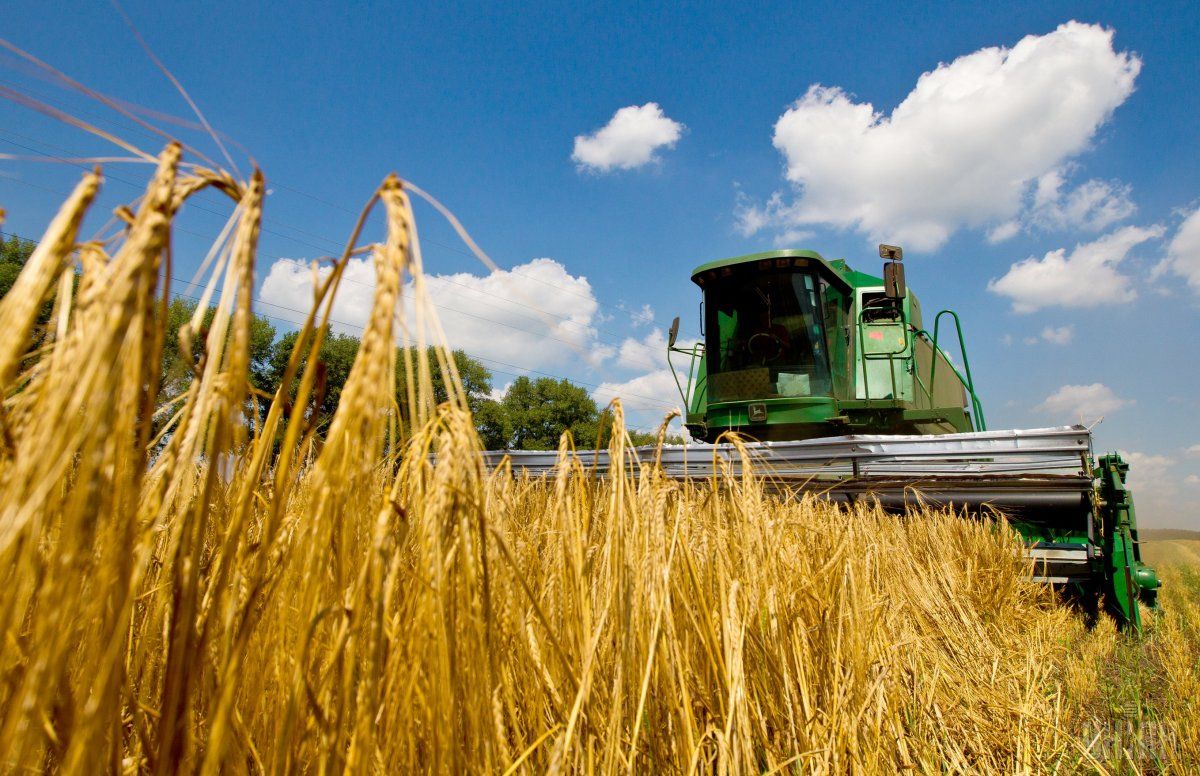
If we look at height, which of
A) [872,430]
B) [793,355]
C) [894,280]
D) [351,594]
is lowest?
[351,594]

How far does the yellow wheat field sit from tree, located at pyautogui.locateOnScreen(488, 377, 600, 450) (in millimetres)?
32849

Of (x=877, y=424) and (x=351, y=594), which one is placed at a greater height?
(x=877, y=424)

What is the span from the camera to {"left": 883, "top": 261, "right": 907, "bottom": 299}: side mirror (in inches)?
231

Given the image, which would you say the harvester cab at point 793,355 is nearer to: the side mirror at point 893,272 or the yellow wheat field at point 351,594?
the side mirror at point 893,272

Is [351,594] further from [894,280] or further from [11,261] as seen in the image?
[11,261]

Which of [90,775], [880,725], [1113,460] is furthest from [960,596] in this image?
[90,775]

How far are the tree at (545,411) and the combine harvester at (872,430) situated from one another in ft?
90.3

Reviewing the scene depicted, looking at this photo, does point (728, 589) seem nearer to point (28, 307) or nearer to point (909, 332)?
point (28, 307)

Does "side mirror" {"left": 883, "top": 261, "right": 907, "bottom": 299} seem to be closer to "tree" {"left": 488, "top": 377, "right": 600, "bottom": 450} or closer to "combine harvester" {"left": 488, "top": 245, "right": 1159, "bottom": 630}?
"combine harvester" {"left": 488, "top": 245, "right": 1159, "bottom": 630}

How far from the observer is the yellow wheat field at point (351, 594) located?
1.69ft

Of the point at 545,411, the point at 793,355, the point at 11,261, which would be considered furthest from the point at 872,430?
the point at 545,411

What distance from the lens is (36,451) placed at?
0.47 metres

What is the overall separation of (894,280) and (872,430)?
1.50 meters

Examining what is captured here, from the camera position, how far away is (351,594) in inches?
27.0
